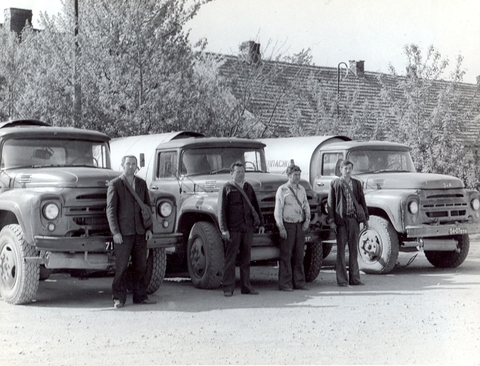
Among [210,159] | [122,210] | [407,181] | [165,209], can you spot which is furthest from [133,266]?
[407,181]

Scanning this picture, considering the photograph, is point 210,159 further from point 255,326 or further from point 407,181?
point 255,326

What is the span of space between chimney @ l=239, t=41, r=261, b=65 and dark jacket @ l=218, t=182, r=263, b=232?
12.0m

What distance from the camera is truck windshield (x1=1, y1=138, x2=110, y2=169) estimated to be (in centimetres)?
1079

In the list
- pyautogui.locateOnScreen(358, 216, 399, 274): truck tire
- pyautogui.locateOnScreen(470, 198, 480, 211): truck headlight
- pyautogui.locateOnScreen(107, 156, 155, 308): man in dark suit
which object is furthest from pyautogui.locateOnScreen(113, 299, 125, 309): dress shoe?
pyautogui.locateOnScreen(470, 198, 480, 211): truck headlight

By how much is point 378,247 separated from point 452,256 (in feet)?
5.30

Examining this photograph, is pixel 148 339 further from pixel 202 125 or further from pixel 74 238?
pixel 202 125

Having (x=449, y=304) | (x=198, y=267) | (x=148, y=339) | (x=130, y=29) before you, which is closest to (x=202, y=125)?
(x=130, y=29)

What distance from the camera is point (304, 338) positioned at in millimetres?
7590

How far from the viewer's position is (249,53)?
22422 mm

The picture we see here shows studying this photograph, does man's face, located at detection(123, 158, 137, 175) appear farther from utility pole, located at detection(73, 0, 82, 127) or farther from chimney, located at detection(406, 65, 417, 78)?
chimney, located at detection(406, 65, 417, 78)

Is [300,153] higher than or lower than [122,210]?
higher

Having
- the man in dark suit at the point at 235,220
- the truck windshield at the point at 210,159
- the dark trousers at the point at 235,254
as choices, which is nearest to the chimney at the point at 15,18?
the truck windshield at the point at 210,159

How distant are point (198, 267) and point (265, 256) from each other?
1.03 m

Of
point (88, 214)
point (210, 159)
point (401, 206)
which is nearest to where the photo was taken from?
point (88, 214)
